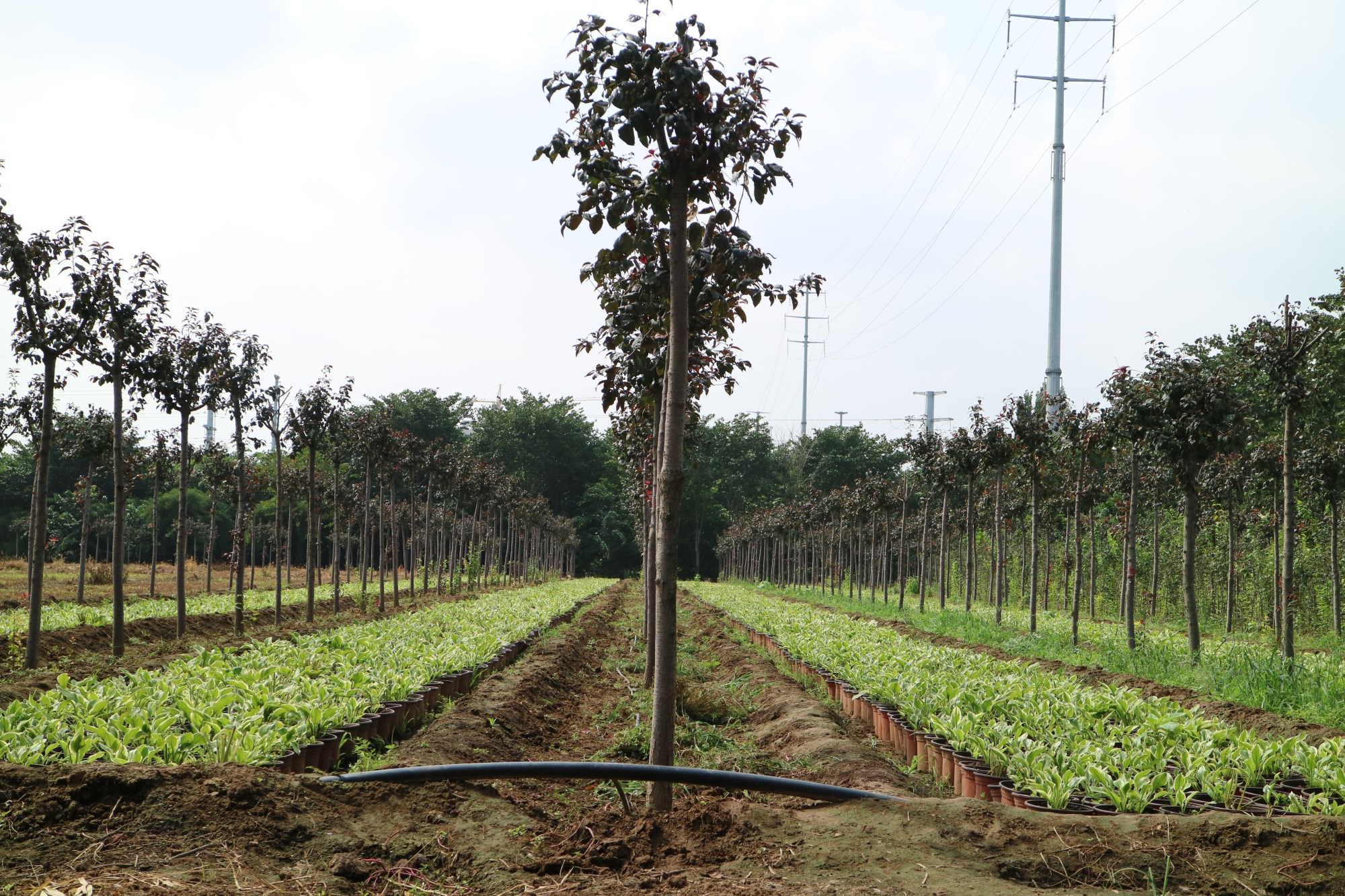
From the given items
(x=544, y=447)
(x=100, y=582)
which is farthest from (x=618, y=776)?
(x=544, y=447)

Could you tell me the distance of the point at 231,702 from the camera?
228 inches

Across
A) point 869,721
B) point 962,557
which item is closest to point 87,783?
point 869,721

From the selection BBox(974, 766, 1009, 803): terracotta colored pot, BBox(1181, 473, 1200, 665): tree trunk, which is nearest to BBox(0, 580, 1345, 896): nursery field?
BBox(974, 766, 1009, 803): terracotta colored pot

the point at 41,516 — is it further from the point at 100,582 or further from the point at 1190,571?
the point at 100,582

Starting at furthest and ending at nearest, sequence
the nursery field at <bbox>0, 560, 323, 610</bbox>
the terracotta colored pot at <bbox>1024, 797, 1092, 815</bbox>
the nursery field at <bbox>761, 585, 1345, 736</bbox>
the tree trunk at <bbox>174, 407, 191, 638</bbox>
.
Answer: the nursery field at <bbox>0, 560, 323, 610</bbox> < the tree trunk at <bbox>174, 407, 191, 638</bbox> < the nursery field at <bbox>761, 585, 1345, 736</bbox> < the terracotta colored pot at <bbox>1024, 797, 1092, 815</bbox>

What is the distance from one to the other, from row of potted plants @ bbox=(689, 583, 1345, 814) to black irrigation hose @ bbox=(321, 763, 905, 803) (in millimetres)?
1552

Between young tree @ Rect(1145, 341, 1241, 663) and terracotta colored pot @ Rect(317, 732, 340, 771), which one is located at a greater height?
young tree @ Rect(1145, 341, 1241, 663)

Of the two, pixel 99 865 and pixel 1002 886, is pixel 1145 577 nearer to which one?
pixel 1002 886

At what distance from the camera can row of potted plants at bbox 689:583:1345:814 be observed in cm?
461

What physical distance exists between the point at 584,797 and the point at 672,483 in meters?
2.36

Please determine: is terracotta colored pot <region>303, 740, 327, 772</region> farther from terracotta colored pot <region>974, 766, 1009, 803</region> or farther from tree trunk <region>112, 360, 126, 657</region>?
tree trunk <region>112, 360, 126, 657</region>

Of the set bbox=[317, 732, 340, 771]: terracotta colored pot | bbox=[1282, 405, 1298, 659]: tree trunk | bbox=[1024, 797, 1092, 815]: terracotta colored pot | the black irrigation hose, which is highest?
bbox=[1282, 405, 1298, 659]: tree trunk

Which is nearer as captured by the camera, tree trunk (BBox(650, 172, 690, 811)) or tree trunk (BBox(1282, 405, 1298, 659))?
tree trunk (BBox(650, 172, 690, 811))

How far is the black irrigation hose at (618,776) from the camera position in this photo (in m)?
3.72
